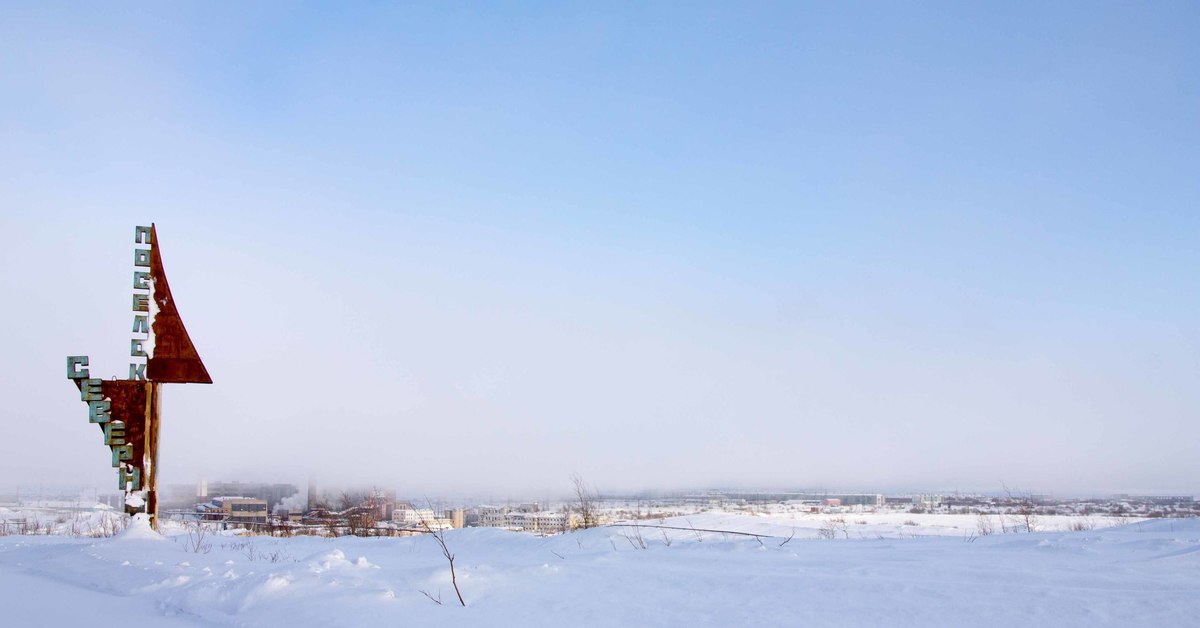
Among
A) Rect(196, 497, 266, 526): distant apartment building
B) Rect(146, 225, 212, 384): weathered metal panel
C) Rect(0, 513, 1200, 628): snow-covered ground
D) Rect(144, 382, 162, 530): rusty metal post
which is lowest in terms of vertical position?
Rect(196, 497, 266, 526): distant apartment building

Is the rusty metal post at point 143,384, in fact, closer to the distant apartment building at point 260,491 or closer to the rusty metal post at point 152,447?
the rusty metal post at point 152,447

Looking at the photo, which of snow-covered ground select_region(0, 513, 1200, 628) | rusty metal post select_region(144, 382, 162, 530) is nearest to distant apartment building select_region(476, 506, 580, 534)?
snow-covered ground select_region(0, 513, 1200, 628)

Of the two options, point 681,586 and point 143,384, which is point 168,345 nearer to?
point 143,384

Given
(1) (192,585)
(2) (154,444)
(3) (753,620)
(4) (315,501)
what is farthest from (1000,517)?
(2) (154,444)

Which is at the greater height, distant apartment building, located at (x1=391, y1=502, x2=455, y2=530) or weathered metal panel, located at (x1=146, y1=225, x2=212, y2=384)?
weathered metal panel, located at (x1=146, y1=225, x2=212, y2=384)

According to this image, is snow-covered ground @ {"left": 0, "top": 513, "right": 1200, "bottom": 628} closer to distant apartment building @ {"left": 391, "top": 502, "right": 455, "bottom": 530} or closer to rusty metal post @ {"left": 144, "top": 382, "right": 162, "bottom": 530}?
distant apartment building @ {"left": 391, "top": 502, "right": 455, "bottom": 530}

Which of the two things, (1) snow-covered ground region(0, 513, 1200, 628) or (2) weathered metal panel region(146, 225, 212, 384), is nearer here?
(1) snow-covered ground region(0, 513, 1200, 628)

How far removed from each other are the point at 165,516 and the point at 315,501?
3.28 meters

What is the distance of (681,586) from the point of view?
4.68 m

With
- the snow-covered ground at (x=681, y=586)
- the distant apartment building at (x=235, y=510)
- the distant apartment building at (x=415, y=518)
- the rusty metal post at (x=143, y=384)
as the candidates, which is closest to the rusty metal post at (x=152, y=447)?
the rusty metal post at (x=143, y=384)

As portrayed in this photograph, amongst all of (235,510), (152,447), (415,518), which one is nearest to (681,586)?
(415,518)

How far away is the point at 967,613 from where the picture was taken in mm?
3660

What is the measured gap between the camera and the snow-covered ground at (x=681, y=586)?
379cm

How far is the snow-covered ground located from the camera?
3.79m
